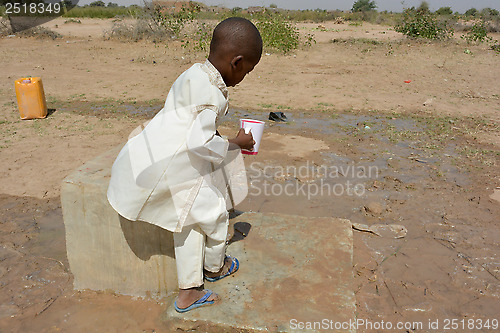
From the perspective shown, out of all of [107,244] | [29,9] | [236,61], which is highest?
[29,9]

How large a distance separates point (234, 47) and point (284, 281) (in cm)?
131

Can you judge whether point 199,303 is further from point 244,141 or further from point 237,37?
point 237,37

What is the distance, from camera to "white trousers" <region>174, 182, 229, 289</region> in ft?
6.16

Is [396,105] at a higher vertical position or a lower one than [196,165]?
lower

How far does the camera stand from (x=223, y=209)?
1.94m

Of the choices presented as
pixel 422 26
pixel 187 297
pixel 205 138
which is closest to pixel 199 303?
pixel 187 297

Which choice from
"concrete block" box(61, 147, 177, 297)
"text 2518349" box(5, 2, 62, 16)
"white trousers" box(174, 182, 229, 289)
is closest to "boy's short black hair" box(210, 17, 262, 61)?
"white trousers" box(174, 182, 229, 289)

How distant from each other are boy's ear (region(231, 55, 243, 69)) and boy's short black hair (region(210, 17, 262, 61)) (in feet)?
0.09

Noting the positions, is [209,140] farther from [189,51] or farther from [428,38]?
[428,38]

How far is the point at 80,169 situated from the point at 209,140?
964mm

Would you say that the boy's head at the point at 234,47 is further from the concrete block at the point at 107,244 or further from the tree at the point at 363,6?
the tree at the point at 363,6

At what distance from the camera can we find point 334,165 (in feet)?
14.7

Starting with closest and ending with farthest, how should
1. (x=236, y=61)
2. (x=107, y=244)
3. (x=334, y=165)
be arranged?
(x=236, y=61), (x=107, y=244), (x=334, y=165)

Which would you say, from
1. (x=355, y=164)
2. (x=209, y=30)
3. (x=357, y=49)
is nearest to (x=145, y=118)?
(x=355, y=164)
